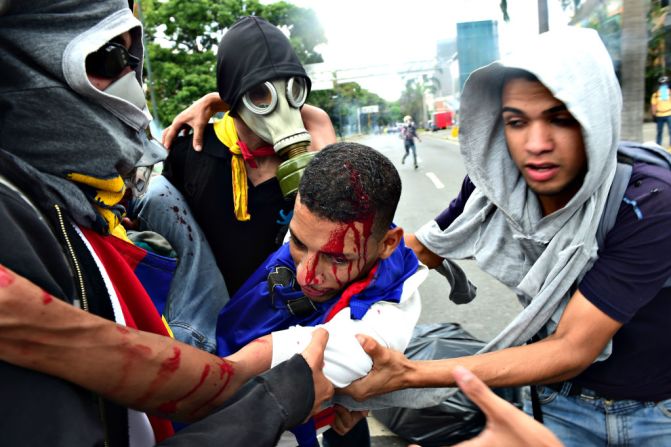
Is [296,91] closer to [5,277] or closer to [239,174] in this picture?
[239,174]

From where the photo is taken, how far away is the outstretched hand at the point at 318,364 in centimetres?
117

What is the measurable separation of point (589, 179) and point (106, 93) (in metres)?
1.26

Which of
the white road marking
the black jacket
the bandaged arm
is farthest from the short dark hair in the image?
the white road marking

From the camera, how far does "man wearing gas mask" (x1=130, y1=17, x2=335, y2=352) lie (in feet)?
5.68

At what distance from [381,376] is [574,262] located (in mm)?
642

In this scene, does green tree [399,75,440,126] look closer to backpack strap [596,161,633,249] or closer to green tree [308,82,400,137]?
green tree [308,82,400,137]

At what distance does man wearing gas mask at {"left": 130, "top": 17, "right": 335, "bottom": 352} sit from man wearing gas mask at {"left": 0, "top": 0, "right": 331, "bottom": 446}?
555 mm

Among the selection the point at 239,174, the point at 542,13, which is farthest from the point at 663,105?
the point at 239,174

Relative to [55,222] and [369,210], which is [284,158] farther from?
[55,222]

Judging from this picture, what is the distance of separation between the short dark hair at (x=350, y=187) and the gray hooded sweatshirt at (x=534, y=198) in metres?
0.41

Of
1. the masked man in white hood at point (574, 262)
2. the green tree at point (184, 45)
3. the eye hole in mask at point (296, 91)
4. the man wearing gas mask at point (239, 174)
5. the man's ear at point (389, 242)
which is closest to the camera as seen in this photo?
the masked man in white hood at point (574, 262)

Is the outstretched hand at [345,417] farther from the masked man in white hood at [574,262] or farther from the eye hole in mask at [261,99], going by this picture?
the eye hole in mask at [261,99]

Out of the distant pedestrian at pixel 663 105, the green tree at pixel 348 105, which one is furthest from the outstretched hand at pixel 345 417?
the green tree at pixel 348 105

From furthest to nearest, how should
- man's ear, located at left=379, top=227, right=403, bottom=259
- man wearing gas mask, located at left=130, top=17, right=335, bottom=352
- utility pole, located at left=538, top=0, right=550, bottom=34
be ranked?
utility pole, located at left=538, top=0, right=550, bottom=34 < man wearing gas mask, located at left=130, top=17, right=335, bottom=352 < man's ear, located at left=379, top=227, right=403, bottom=259
